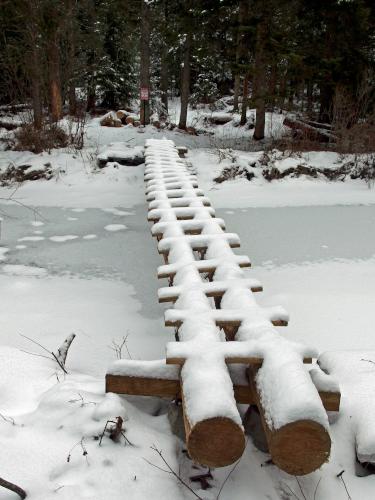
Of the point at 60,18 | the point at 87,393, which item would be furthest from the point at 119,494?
the point at 60,18

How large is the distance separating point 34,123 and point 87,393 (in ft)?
28.5

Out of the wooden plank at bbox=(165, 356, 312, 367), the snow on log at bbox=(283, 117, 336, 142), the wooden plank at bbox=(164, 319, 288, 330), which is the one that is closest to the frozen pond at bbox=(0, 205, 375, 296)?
the wooden plank at bbox=(164, 319, 288, 330)

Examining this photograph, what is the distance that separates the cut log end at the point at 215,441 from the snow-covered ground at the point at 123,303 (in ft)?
0.59

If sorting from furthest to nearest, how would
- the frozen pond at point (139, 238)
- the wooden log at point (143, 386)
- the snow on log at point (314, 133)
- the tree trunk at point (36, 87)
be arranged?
1. the tree trunk at point (36, 87)
2. the snow on log at point (314, 133)
3. the frozen pond at point (139, 238)
4. the wooden log at point (143, 386)

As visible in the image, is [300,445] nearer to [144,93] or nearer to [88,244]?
[88,244]

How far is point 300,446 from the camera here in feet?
Answer: 4.36

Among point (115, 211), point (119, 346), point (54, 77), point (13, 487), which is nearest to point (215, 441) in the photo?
point (13, 487)

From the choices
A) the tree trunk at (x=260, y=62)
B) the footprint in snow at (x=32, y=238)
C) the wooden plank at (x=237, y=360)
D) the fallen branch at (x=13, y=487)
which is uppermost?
the tree trunk at (x=260, y=62)

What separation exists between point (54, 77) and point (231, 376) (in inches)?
543

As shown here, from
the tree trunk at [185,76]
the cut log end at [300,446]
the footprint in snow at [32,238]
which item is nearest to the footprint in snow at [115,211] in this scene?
the footprint in snow at [32,238]

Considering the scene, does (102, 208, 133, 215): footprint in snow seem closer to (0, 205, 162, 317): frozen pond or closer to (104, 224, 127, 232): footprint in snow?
(0, 205, 162, 317): frozen pond

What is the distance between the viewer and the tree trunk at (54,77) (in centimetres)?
1139

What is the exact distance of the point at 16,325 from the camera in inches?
120

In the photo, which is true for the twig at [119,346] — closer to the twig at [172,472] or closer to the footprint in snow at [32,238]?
the twig at [172,472]
